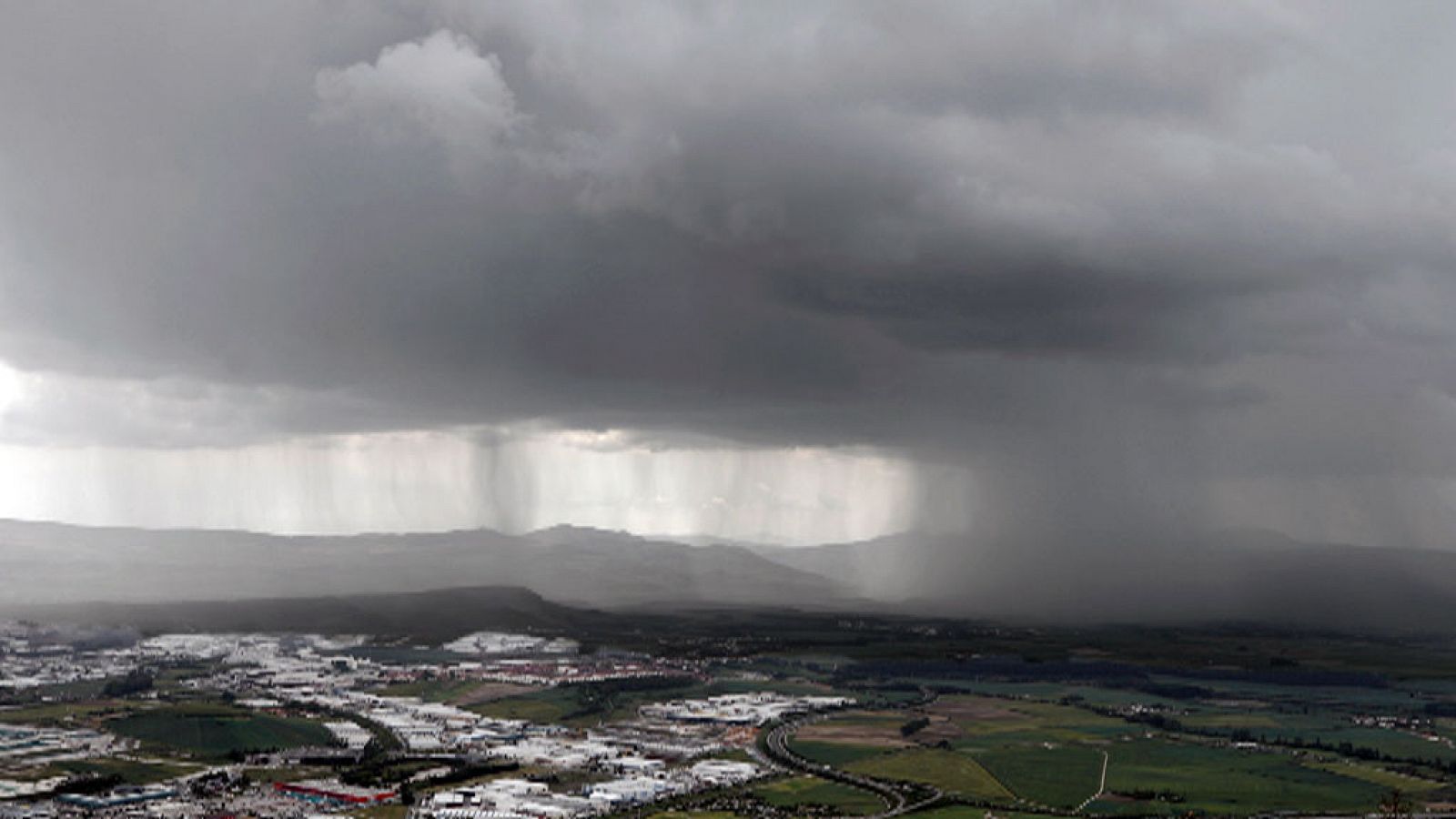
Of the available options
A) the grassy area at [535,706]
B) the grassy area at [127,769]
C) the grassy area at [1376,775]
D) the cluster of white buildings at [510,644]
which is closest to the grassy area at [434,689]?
the grassy area at [535,706]

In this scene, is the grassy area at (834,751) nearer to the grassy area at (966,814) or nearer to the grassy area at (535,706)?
the grassy area at (966,814)

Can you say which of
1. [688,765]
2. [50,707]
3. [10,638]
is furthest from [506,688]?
[10,638]

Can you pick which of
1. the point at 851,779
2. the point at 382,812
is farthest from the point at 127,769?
the point at 851,779

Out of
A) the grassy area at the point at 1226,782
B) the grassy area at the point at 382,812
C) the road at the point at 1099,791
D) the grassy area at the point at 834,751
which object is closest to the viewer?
the grassy area at the point at 382,812

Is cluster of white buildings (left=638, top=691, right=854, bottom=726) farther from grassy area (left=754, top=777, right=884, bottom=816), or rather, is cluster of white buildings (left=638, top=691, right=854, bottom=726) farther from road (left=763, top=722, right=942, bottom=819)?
grassy area (left=754, top=777, right=884, bottom=816)

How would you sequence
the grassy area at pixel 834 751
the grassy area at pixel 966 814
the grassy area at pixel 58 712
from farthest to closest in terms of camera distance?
the grassy area at pixel 58 712 → the grassy area at pixel 834 751 → the grassy area at pixel 966 814

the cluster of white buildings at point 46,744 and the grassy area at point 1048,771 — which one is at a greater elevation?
the cluster of white buildings at point 46,744

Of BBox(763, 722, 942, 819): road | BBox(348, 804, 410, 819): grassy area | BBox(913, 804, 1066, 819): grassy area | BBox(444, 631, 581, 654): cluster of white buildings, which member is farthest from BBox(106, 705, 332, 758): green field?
BBox(444, 631, 581, 654): cluster of white buildings

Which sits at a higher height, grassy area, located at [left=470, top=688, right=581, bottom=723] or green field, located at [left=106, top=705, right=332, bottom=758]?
green field, located at [left=106, top=705, right=332, bottom=758]
